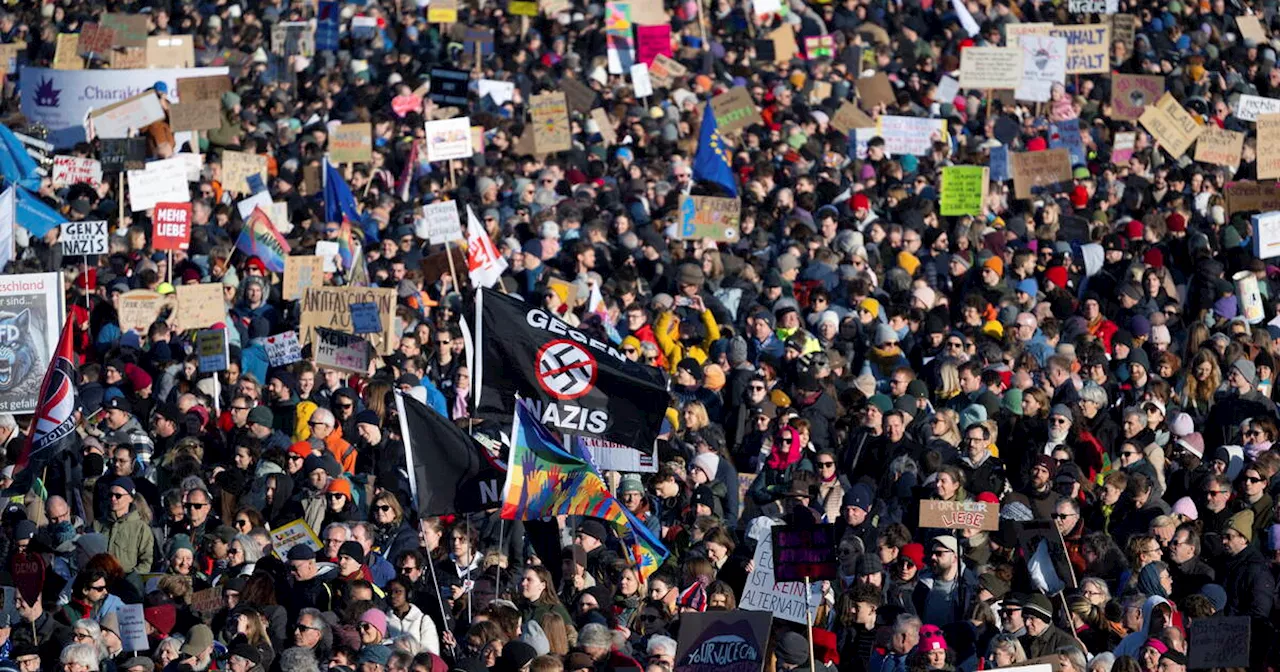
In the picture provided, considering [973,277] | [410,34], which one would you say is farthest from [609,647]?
[410,34]

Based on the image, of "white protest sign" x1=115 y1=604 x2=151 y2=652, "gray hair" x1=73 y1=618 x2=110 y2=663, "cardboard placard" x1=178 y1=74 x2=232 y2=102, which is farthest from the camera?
"cardboard placard" x1=178 y1=74 x2=232 y2=102

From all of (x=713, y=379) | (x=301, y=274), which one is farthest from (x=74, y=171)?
(x=713, y=379)

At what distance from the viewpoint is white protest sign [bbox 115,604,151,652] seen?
40.1 ft

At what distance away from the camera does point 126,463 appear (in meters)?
14.2

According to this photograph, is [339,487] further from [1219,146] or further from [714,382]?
[1219,146]

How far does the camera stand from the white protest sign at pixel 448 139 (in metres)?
21.2

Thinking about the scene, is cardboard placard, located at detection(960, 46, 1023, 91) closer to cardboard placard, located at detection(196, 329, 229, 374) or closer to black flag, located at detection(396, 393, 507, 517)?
cardboard placard, located at detection(196, 329, 229, 374)

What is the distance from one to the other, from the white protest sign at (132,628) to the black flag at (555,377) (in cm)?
227

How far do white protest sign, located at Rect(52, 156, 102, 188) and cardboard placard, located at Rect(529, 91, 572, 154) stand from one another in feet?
14.0

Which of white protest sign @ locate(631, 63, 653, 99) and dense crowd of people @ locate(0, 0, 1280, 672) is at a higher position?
dense crowd of people @ locate(0, 0, 1280, 672)

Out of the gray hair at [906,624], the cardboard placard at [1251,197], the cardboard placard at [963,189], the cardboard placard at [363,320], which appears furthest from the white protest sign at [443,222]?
the gray hair at [906,624]

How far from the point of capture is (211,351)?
16.7m

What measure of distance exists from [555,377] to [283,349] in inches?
185

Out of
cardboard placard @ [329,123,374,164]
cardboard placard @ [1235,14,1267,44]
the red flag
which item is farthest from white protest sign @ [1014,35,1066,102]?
the red flag
